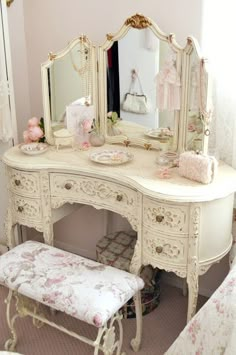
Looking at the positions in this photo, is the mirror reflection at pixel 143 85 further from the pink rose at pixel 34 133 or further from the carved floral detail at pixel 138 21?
the pink rose at pixel 34 133

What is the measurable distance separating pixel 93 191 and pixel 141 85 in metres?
0.57

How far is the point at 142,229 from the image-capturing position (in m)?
2.06

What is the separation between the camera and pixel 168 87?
219 cm

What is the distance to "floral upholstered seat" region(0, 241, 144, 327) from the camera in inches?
74.2

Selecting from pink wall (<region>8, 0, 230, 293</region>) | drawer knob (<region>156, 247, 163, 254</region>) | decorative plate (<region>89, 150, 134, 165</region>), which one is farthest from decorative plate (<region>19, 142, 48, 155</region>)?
drawer knob (<region>156, 247, 163, 254</region>)

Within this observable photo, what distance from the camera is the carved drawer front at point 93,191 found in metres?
2.10

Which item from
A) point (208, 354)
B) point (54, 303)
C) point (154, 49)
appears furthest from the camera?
point (154, 49)

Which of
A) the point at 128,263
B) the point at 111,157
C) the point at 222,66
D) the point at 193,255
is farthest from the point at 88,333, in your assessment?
the point at 222,66

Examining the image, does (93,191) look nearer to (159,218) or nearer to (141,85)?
(159,218)

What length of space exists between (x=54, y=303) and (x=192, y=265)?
60 centimetres

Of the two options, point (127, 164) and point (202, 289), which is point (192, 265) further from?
point (202, 289)

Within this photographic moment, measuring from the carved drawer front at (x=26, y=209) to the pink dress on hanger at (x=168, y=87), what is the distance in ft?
2.59

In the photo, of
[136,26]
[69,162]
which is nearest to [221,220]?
[69,162]

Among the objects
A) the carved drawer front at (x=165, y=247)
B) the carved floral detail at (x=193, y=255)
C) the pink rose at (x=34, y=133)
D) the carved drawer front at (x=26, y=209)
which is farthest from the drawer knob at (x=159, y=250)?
the pink rose at (x=34, y=133)
